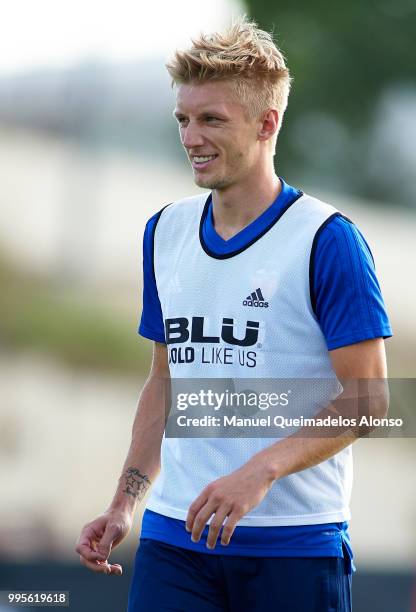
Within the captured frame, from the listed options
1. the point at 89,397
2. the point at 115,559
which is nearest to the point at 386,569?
the point at 115,559

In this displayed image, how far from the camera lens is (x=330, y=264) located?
112 inches

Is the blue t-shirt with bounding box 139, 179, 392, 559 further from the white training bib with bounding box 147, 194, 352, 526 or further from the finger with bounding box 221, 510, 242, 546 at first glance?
the finger with bounding box 221, 510, 242, 546

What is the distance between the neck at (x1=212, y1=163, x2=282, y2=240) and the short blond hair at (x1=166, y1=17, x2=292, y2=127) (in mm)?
176

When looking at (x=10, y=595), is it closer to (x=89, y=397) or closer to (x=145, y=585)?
(x=145, y=585)

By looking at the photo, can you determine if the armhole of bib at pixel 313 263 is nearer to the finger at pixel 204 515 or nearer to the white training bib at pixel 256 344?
the white training bib at pixel 256 344

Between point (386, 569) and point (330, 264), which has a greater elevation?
point (330, 264)

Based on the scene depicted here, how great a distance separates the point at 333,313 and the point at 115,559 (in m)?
5.08

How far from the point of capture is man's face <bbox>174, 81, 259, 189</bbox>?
3.01 metres

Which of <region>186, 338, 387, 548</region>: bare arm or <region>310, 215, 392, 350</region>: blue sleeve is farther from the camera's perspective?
<region>310, 215, 392, 350</region>: blue sleeve

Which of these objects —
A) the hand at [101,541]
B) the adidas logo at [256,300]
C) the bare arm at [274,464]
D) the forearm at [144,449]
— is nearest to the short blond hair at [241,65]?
the adidas logo at [256,300]

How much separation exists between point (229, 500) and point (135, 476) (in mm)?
719

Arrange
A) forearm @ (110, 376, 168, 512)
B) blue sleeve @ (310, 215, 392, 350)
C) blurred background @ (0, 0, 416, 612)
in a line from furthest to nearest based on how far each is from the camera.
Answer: blurred background @ (0, 0, 416, 612) → forearm @ (110, 376, 168, 512) → blue sleeve @ (310, 215, 392, 350)

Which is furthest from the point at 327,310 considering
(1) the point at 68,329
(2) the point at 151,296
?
(1) the point at 68,329

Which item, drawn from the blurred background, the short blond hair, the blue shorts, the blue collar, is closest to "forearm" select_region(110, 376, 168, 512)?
the blue shorts
